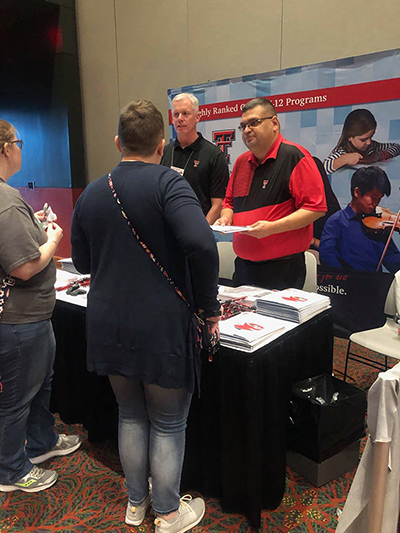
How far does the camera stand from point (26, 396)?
1.72 meters

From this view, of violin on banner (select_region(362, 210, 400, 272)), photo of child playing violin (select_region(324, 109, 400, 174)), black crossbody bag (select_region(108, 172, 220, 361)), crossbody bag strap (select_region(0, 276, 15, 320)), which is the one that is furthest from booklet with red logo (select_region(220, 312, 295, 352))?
photo of child playing violin (select_region(324, 109, 400, 174))

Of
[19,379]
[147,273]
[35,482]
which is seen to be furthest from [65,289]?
[147,273]

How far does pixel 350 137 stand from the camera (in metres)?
3.40

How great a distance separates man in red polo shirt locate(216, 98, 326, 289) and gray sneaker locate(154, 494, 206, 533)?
115 centimetres

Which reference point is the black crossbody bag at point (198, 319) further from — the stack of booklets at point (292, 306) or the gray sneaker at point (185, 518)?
the gray sneaker at point (185, 518)

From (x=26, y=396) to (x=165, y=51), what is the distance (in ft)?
13.9

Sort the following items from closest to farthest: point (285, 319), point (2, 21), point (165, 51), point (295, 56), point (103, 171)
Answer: point (285, 319)
point (295, 56)
point (165, 51)
point (2, 21)
point (103, 171)

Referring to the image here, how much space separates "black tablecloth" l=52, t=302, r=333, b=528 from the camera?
1564 mm

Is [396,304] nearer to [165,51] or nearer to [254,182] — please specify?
[254,182]

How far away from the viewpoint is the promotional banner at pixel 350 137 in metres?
3.21

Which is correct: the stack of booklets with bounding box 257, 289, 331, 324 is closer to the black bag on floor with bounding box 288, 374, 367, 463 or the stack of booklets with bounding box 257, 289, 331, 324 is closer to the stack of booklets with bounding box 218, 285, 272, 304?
the stack of booklets with bounding box 218, 285, 272, 304

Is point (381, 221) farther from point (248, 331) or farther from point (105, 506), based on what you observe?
point (105, 506)

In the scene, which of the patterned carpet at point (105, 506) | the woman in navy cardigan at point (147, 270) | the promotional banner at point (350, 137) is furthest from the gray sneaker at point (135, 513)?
the promotional banner at point (350, 137)

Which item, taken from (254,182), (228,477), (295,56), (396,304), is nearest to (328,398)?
(228,477)
